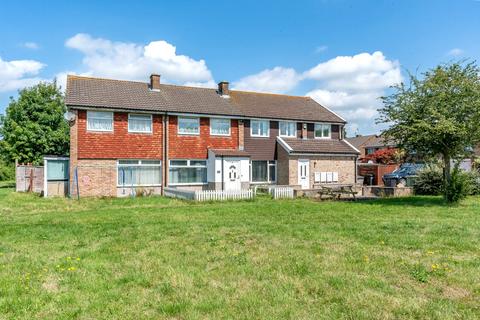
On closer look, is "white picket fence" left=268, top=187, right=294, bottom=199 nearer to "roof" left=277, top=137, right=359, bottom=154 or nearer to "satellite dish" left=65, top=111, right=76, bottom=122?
"roof" left=277, top=137, right=359, bottom=154

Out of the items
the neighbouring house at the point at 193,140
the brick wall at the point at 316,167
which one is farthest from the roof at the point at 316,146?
the brick wall at the point at 316,167

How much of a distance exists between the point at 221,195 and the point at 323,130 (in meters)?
12.6

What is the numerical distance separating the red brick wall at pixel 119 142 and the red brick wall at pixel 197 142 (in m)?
0.77

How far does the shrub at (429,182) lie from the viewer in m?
24.3

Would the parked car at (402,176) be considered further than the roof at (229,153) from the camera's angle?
Yes

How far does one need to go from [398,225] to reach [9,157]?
3822 cm

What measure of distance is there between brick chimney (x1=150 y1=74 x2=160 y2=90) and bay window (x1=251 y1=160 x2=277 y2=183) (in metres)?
8.33

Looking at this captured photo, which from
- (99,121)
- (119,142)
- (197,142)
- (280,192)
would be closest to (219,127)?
(197,142)

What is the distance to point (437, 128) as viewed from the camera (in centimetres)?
1731

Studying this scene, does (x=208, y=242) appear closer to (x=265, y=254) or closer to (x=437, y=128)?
(x=265, y=254)

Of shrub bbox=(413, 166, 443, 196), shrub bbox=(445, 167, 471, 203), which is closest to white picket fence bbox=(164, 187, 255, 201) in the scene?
shrub bbox=(445, 167, 471, 203)

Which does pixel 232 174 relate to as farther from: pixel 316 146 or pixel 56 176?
pixel 56 176

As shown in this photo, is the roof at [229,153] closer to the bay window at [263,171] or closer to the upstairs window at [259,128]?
the bay window at [263,171]

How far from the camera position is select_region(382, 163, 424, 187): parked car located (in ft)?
92.5
